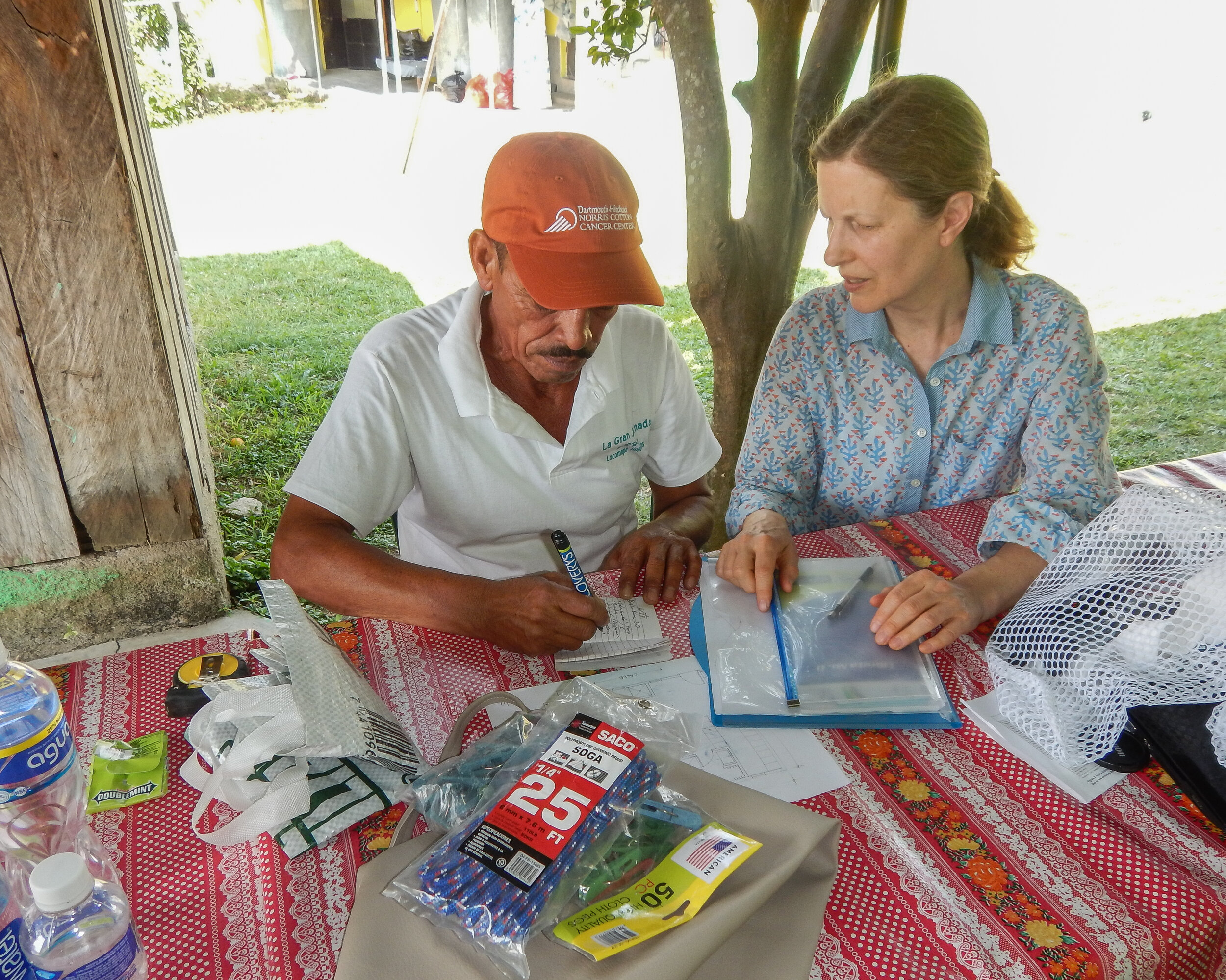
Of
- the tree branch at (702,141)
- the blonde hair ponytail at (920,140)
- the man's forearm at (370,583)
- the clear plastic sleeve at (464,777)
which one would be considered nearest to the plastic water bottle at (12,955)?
the clear plastic sleeve at (464,777)

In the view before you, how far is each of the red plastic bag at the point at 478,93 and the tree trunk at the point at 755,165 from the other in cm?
650

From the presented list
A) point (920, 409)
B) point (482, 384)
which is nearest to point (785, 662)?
point (482, 384)

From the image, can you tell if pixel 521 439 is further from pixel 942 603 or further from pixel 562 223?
pixel 942 603

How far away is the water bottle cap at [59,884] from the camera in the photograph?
2.29 feet

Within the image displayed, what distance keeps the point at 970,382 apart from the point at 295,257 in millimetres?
6274

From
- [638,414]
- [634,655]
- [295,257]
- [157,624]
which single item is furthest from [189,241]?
[634,655]

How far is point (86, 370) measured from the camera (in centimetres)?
215

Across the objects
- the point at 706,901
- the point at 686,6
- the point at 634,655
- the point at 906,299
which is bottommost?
the point at 634,655

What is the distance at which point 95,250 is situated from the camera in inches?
80.5

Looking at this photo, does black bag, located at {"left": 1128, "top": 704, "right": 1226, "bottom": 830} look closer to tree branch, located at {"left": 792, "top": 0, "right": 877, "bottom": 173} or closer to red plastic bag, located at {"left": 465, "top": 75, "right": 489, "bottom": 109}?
tree branch, located at {"left": 792, "top": 0, "right": 877, "bottom": 173}

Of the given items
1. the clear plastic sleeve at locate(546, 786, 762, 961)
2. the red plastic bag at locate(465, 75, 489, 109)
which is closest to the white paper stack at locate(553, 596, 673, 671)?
the clear plastic sleeve at locate(546, 786, 762, 961)

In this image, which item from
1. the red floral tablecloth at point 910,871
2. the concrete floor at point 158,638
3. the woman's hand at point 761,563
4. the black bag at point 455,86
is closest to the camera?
the red floral tablecloth at point 910,871

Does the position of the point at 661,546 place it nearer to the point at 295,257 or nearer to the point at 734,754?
the point at 734,754

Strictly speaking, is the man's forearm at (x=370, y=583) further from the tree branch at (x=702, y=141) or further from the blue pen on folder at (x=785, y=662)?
the tree branch at (x=702, y=141)
